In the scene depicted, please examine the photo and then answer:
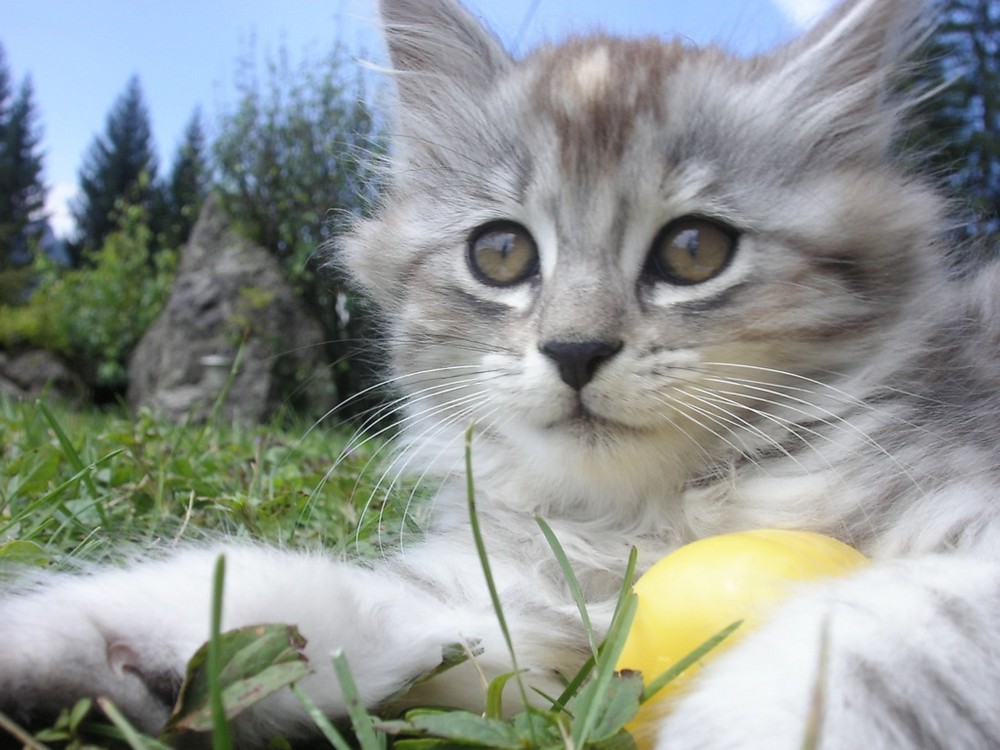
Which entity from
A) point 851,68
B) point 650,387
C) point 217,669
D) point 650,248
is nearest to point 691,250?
point 650,248

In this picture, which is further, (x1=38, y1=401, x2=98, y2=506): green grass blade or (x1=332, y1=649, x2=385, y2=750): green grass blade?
(x1=38, y1=401, x2=98, y2=506): green grass blade

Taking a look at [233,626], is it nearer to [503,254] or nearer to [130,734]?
[130,734]

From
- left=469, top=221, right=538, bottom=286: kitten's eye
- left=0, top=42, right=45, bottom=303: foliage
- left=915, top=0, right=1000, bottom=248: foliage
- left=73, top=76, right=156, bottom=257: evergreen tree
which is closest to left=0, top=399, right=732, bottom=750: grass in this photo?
left=469, top=221, right=538, bottom=286: kitten's eye

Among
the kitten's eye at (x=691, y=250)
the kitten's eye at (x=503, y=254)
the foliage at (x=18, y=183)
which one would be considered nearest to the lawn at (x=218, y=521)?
the kitten's eye at (x=503, y=254)

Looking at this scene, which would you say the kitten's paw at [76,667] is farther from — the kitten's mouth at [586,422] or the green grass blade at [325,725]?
the kitten's mouth at [586,422]

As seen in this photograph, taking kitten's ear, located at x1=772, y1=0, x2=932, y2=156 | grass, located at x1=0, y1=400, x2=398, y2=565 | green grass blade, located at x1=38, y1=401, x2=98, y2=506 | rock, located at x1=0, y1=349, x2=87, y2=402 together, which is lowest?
rock, located at x1=0, y1=349, x2=87, y2=402

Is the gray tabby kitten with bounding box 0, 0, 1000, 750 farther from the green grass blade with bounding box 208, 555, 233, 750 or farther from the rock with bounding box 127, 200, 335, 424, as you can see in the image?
the rock with bounding box 127, 200, 335, 424

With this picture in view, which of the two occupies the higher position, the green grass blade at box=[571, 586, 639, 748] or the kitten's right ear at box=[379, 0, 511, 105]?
the kitten's right ear at box=[379, 0, 511, 105]
